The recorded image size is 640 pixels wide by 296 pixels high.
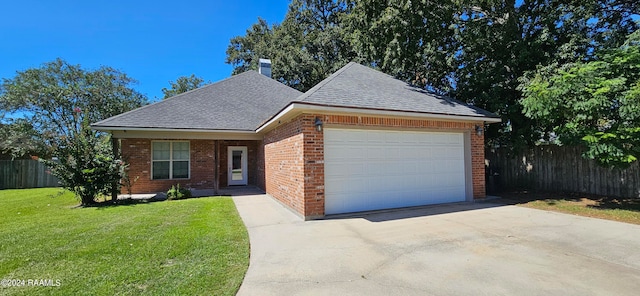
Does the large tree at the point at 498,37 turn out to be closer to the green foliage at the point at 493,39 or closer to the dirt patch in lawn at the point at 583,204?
the green foliage at the point at 493,39

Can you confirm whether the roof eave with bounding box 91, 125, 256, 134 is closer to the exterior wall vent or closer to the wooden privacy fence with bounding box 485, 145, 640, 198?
the exterior wall vent

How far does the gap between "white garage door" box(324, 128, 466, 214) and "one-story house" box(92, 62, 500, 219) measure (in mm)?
26

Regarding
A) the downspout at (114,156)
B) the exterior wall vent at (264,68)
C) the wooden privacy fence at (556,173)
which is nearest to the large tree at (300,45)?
the exterior wall vent at (264,68)

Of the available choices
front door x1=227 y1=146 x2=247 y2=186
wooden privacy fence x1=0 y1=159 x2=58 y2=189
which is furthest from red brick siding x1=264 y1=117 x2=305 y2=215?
wooden privacy fence x1=0 y1=159 x2=58 y2=189

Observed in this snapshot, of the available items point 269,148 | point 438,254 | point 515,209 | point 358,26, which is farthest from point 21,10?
point 515,209

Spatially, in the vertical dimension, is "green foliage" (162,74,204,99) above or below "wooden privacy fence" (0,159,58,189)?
above

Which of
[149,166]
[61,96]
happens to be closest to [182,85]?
[61,96]

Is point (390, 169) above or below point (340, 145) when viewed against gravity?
below

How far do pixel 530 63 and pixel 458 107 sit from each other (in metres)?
3.61

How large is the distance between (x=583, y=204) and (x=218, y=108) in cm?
1335

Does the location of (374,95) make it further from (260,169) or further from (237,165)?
(237,165)

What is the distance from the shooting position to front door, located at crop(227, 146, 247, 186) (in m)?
13.4

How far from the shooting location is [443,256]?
401cm

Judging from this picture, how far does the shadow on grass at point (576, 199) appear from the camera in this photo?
24.5 feet
